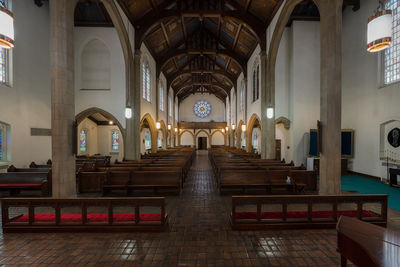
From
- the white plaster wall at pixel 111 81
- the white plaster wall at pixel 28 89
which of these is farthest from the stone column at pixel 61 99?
the white plaster wall at pixel 111 81

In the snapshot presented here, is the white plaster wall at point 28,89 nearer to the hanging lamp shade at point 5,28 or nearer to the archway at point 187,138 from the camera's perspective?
the hanging lamp shade at point 5,28

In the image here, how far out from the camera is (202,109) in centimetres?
3042

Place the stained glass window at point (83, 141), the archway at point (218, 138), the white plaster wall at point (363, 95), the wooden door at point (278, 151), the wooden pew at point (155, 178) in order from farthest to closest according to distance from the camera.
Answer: the archway at point (218, 138) → the stained glass window at point (83, 141) → the wooden door at point (278, 151) → the white plaster wall at point (363, 95) → the wooden pew at point (155, 178)

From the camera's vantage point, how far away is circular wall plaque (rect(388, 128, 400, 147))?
7.73 meters

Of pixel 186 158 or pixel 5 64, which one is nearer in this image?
pixel 5 64

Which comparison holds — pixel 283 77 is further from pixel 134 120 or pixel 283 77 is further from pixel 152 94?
pixel 152 94

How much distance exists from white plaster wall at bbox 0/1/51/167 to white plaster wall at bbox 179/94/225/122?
21.6 metres

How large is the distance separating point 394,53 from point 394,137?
3390 mm

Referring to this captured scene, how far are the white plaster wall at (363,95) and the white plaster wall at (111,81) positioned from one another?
468 inches

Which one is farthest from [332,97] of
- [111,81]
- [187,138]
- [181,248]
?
[187,138]

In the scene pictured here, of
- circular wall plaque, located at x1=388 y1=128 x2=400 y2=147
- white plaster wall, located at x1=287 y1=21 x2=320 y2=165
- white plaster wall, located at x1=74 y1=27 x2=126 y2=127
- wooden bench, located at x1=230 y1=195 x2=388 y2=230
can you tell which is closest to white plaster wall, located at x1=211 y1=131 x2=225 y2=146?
white plaster wall, located at x1=287 y1=21 x2=320 y2=165

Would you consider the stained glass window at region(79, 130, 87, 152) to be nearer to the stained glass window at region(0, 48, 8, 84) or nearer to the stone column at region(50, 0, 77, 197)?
the stained glass window at region(0, 48, 8, 84)

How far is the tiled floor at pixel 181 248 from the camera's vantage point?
110 inches

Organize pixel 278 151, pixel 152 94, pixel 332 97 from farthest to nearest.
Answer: pixel 152 94
pixel 278 151
pixel 332 97
